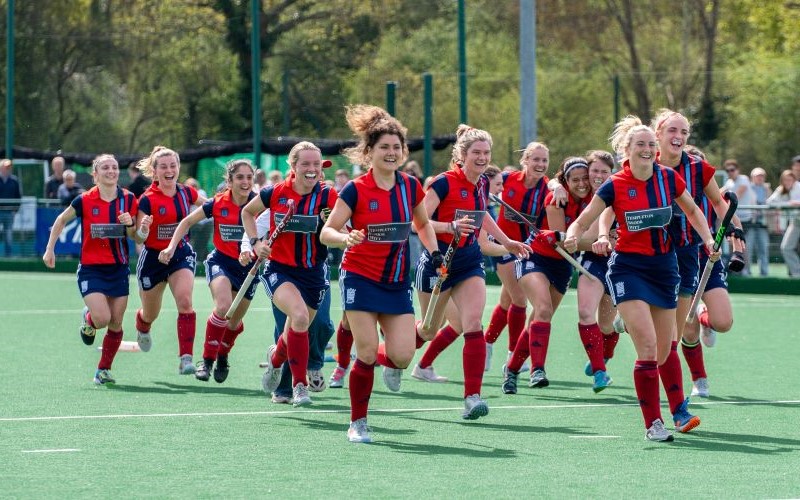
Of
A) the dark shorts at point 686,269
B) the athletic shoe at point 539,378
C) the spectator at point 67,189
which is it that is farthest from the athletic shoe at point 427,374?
the spectator at point 67,189

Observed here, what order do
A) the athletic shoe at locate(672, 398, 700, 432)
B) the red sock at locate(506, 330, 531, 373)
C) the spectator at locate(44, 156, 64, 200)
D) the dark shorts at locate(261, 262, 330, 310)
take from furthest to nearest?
1. the spectator at locate(44, 156, 64, 200)
2. the red sock at locate(506, 330, 531, 373)
3. the dark shorts at locate(261, 262, 330, 310)
4. the athletic shoe at locate(672, 398, 700, 432)

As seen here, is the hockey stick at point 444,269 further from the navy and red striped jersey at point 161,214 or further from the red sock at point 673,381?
the navy and red striped jersey at point 161,214

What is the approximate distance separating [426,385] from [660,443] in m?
3.28

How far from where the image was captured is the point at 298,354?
9742mm

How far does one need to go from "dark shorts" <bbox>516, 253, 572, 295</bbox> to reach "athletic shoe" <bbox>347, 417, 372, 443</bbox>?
2768mm

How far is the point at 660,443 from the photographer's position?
821 centimetres

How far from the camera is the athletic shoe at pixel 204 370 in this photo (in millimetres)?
11133

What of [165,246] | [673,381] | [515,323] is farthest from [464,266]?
[165,246]

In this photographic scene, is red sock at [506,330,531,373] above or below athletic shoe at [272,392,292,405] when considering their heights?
above

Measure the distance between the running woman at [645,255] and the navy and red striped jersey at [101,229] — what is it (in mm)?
4257

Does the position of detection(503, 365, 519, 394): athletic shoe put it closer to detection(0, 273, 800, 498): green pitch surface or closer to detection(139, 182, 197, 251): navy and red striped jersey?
detection(0, 273, 800, 498): green pitch surface

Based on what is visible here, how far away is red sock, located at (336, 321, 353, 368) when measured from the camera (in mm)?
10734

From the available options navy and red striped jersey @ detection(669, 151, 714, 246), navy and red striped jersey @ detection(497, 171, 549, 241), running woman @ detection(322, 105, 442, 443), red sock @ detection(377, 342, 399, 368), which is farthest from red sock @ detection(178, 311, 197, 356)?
navy and red striped jersey @ detection(669, 151, 714, 246)

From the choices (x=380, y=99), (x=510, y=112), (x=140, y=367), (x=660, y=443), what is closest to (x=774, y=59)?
(x=510, y=112)
